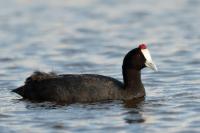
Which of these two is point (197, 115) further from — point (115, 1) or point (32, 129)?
point (115, 1)

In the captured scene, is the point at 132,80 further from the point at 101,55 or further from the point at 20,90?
the point at 101,55

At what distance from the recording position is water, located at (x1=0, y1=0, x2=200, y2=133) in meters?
14.2

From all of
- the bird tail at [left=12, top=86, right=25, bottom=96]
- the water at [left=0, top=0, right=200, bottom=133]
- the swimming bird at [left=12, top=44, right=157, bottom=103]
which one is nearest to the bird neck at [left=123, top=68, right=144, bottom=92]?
the swimming bird at [left=12, top=44, right=157, bottom=103]

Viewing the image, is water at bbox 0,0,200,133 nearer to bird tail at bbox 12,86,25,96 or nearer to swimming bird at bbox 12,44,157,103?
bird tail at bbox 12,86,25,96

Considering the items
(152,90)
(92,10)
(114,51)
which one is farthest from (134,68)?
(92,10)

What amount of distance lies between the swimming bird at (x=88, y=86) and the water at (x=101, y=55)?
0.96 feet

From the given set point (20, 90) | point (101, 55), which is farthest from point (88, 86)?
point (101, 55)

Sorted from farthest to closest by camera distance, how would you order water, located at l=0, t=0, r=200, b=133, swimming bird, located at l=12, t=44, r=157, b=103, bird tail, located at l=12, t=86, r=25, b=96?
bird tail, located at l=12, t=86, r=25, b=96 < swimming bird, located at l=12, t=44, r=157, b=103 < water, located at l=0, t=0, r=200, b=133

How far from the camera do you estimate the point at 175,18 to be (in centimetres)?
2662

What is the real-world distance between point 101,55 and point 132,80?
206 inches

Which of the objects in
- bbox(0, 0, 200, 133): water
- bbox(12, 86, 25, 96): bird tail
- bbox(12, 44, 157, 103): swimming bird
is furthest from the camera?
bbox(12, 86, 25, 96): bird tail

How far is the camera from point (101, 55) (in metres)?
21.5

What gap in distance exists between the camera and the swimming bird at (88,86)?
625 inches

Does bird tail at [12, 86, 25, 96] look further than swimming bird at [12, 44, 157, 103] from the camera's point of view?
Yes
